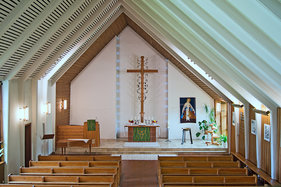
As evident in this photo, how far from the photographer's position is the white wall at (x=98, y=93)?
49.2ft

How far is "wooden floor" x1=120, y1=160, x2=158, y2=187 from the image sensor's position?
350 inches

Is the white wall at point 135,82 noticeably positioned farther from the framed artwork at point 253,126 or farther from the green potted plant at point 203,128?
the framed artwork at point 253,126

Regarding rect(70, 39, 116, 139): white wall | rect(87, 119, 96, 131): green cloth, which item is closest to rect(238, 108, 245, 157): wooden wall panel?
rect(87, 119, 96, 131): green cloth

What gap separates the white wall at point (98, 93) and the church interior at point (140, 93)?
5 cm

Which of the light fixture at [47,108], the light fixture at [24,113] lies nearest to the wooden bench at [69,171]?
the light fixture at [24,113]

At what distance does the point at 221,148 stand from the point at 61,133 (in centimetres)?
677

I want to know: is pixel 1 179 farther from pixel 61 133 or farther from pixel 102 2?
pixel 102 2

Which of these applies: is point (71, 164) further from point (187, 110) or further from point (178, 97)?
point (187, 110)

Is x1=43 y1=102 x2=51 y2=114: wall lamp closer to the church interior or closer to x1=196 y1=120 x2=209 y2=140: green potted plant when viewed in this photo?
the church interior

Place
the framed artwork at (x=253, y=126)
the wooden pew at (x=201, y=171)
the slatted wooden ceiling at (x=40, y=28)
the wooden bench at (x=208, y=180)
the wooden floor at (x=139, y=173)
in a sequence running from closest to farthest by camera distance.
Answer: the slatted wooden ceiling at (x=40, y=28) < the wooden bench at (x=208, y=180) < the wooden pew at (x=201, y=171) < the wooden floor at (x=139, y=173) < the framed artwork at (x=253, y=126)

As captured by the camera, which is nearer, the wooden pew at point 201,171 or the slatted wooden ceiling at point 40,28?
the slatted wooden ceiling at point 40,28

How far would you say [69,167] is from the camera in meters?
8.29

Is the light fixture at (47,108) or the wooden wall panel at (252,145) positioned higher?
the light fixture at (47,108)

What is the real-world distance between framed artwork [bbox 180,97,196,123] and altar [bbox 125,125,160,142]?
69.0 inches
